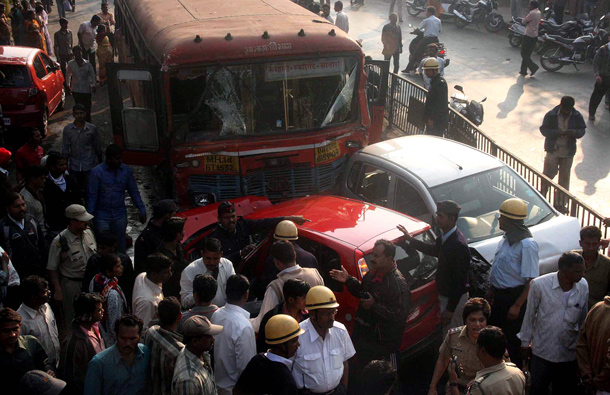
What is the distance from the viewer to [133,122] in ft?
27.3

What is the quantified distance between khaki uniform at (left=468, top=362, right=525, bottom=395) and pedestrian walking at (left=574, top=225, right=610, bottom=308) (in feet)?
6.60

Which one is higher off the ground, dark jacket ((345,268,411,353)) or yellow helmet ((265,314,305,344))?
yellow helmet ((265,314,305,344))

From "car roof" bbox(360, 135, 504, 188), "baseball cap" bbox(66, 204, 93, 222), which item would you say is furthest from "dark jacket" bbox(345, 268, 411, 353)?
"baseball cap" bbox(66, 204, 93, 222)

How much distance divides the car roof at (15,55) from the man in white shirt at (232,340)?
9314 mm

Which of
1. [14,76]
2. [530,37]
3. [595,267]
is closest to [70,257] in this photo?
[595,267]

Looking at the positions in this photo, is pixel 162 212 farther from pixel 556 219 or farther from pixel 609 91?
pixel 609 91

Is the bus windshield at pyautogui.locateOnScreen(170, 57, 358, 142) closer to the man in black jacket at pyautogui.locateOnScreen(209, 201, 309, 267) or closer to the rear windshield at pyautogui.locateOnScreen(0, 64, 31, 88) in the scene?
the man in black jacket at pyautogui.locateOnScreen(209, 201, 309, 267)

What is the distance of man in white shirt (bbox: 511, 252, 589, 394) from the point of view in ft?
17.9

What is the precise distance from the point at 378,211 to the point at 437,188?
1019 mm

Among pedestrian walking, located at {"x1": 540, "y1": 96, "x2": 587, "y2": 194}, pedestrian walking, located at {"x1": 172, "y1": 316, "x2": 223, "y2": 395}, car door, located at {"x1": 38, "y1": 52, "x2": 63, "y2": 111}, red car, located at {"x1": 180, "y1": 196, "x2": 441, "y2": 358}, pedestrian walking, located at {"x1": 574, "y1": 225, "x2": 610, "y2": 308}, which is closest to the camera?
pedestrian walking, located at {"x1": 172, "y1": 316, "x2": 223, "y2": 395}

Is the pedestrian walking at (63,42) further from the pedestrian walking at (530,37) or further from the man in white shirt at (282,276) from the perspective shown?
the man in white shirt at (282,276)

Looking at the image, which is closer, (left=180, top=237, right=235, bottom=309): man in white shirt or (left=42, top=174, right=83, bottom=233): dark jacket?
(left=180, top=237, right=235, bottom=309): man in white shirt

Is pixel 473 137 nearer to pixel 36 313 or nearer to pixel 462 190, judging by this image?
pixel 462 190

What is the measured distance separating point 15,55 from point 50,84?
1.02 m
